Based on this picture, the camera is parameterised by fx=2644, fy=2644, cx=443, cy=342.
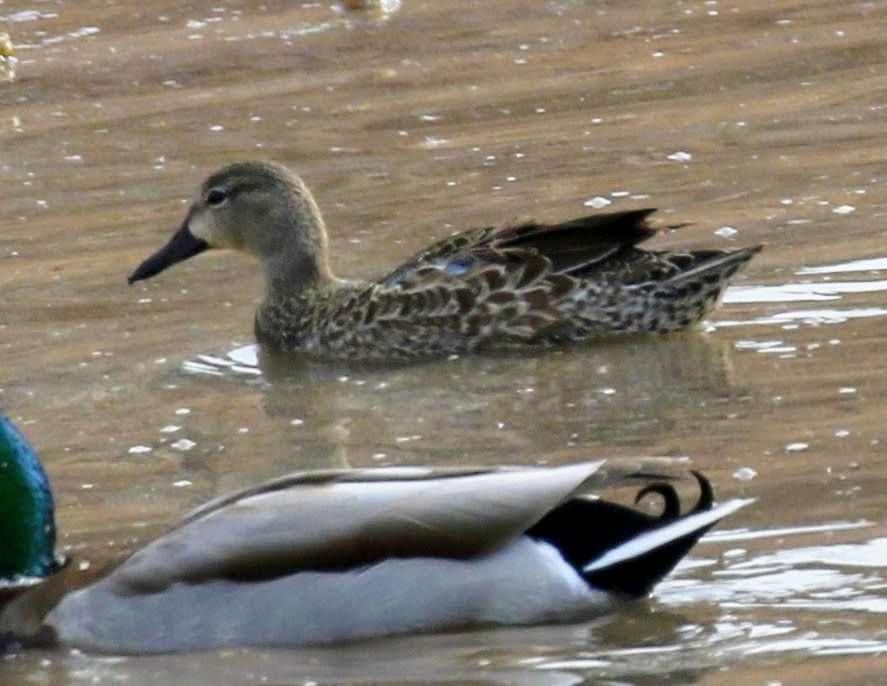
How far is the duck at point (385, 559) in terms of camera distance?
583cm

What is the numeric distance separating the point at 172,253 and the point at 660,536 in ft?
13.6

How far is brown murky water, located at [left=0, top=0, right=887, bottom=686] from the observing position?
5.91m

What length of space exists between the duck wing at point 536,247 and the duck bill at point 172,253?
100 cm

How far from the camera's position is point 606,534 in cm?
596

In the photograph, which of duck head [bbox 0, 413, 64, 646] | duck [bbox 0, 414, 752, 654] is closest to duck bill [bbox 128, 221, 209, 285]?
duck head [bbox 0, 413, 64, 646]

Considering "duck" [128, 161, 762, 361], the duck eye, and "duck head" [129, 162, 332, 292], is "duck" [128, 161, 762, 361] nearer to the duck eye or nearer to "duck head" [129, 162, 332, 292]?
"duck head" [129, 162, 332, 292]

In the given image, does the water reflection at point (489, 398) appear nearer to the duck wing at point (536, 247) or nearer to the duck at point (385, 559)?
the duck wing at point (536, 247)

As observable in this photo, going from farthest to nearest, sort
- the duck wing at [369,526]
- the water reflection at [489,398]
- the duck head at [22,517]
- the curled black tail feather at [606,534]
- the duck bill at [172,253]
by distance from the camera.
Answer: the duck bill at [172,253] < the water reflection at [489,398] < the duck head at [22,517] < the curled black tail feather at [606,534] < the duck wing at [369,526]

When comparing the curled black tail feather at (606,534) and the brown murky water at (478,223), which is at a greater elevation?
the curled black tail feather at (606,534)

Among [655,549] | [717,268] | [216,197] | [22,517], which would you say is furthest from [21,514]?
[216,197]

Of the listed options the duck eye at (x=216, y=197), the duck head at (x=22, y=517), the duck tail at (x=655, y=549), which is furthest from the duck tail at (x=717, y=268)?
the duck head at (x=22, y=517)

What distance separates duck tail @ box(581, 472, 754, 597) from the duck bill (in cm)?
390

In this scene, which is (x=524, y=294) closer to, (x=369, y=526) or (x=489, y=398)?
(x=489, y=398)

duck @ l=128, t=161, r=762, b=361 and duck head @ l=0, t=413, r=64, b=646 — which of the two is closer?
duck head @ l=0, t=413, r=64, b=646
